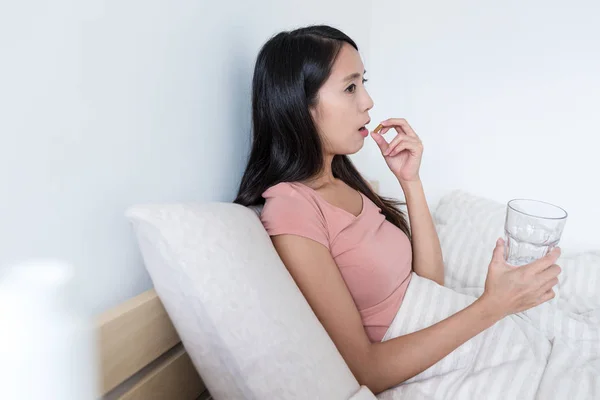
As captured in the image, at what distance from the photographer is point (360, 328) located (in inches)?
30.3

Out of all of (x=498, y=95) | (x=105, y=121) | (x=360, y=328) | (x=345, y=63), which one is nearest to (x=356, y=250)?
(x=360, y=328)

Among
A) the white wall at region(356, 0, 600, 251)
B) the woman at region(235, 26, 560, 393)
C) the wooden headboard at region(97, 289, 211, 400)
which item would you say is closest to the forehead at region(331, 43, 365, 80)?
the woman at region(235, 26, 560, 393)

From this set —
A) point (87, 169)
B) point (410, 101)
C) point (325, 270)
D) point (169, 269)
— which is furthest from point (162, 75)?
point (410, 101)

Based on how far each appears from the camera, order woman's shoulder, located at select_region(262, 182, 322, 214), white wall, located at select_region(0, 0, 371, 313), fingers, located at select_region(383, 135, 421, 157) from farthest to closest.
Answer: fingers, located at select_region(383, 135, 421, 157), woman's shoulder, located at select_region(262, 182, 322, 214), white wall, located at select_region(0, 0, 371, 313)

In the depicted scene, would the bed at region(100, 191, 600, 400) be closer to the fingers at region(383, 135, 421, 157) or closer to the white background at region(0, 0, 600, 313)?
the white background at region(0, 0, 600, 313)

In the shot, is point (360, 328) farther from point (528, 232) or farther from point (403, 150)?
point (403, 150)

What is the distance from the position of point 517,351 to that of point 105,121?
82 cm

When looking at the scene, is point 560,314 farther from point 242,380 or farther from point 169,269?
point 169,269

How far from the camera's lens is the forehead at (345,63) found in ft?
3.04

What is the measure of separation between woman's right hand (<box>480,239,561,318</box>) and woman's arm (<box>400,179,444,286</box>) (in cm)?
37

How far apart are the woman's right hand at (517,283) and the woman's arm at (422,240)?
1.22ft

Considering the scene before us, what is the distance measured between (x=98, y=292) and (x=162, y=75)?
353 mm

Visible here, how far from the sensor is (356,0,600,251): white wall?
1.61 meters

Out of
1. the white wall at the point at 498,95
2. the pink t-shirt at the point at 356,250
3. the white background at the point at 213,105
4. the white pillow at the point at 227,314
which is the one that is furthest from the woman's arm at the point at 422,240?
the white wall at the point at 498,95
